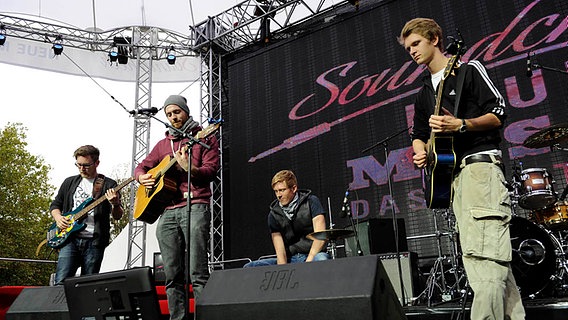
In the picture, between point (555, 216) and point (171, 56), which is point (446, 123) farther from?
point (171, 56)

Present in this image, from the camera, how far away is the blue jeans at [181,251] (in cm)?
282

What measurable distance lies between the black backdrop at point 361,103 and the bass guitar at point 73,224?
4128mm

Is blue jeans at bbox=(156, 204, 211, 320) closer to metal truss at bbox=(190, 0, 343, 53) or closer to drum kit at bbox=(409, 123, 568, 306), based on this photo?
drum kit at bbox=(409, 123, 568, 306)

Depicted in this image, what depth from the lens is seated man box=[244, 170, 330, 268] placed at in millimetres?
3789

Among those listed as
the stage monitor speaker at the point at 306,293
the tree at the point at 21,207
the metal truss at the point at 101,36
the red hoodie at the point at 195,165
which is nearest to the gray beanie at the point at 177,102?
the red hoodie at the point at 195,165

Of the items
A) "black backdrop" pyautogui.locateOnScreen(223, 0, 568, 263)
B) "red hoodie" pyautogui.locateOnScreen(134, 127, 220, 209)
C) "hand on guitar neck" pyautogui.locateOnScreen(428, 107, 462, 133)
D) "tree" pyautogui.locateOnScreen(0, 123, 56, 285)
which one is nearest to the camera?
"hand on guitar neck" pyautogui.locateOnScreen(428, 107, 462, 133)

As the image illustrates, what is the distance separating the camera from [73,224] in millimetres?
3857

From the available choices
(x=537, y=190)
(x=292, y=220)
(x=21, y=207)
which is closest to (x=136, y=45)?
(x=292, y=220)

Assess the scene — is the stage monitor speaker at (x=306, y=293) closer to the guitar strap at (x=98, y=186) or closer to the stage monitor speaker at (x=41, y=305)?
the stage monitor speaker at (x=41, y=305)

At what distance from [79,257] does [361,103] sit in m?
5.23

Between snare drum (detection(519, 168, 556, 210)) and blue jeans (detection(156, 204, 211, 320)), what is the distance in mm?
3312

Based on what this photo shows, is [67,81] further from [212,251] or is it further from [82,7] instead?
[212,251]

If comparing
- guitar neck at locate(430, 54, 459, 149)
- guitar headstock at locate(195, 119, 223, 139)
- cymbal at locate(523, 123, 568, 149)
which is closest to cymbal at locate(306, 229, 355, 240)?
guitar headstock at locate(195, 119, 223, 139)

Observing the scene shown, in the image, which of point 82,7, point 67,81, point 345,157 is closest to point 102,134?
point 67,81
